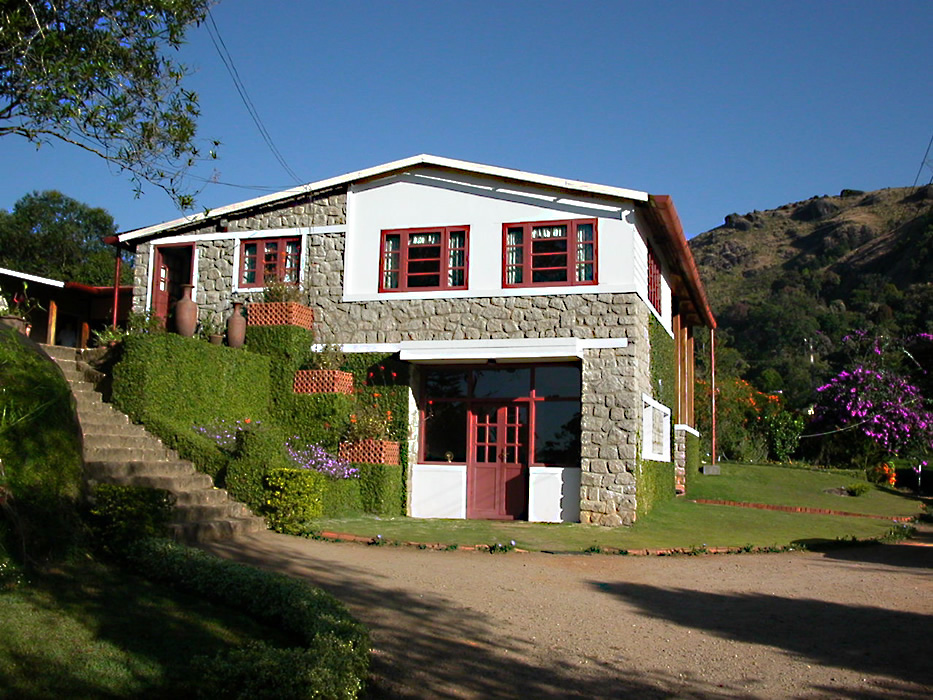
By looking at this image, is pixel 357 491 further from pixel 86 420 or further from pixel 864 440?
pixel 864 440

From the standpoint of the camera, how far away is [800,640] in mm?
7016

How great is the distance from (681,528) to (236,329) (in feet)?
27.4

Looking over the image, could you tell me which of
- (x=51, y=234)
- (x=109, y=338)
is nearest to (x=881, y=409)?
(x=109, y=338)

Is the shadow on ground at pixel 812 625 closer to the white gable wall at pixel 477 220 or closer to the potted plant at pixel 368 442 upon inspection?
the potted plant at pixel 368 442

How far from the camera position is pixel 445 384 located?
1625 cm

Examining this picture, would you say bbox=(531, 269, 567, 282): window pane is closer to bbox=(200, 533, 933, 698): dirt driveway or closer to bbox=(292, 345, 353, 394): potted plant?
bbox=(292, 345, 353, 394): potted plant

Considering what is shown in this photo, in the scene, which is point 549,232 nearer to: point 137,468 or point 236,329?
point 236,329

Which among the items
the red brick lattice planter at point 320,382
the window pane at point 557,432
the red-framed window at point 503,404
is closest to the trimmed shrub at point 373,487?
the red-framed window at point 503,404

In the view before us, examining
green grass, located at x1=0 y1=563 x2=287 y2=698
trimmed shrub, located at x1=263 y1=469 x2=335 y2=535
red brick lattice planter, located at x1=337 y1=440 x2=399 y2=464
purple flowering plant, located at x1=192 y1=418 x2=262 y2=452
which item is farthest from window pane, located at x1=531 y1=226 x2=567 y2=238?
green grass, located at x1=0 y1=563 x2=287 y2=698

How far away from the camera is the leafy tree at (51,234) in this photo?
4278cm

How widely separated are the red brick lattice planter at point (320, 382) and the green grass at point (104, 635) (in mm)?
8163

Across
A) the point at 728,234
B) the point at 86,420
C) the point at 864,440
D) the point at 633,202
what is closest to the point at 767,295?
the point at 728,234

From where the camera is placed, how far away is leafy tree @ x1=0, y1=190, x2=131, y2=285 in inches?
1684

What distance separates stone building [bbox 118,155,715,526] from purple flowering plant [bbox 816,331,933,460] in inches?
492
